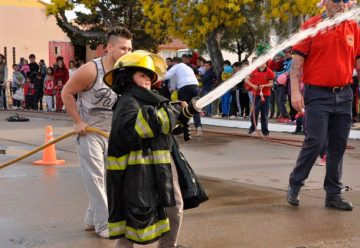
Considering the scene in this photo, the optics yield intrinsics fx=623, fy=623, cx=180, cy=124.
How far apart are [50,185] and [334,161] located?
3377mm

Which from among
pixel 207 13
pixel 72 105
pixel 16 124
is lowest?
pixel 16 124

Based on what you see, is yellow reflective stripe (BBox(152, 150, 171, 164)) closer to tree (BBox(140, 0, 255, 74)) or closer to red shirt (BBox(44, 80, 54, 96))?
tree (BBox(140, 0, 255, 74))

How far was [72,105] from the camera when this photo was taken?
5.04 m

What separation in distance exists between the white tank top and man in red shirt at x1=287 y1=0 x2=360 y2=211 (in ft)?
5.74

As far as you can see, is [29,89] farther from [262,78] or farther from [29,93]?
[262,78]

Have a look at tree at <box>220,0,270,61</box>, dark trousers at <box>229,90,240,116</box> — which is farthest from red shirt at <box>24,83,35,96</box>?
dark trousers at <box>229,90,240,116</box>

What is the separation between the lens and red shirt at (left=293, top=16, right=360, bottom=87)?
18.6 ft

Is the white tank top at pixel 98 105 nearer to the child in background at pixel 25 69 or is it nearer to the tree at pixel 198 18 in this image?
the tree at pixel 198 18

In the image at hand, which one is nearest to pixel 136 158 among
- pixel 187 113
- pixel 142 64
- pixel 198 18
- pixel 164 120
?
pixel 164 120

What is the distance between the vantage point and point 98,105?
5.12 m

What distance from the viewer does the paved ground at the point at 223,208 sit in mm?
4949

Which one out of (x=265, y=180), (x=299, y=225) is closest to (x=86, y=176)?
(x=299, y=225)

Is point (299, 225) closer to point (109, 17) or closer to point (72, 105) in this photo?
point (72, 105)

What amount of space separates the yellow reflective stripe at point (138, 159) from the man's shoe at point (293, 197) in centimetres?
235
